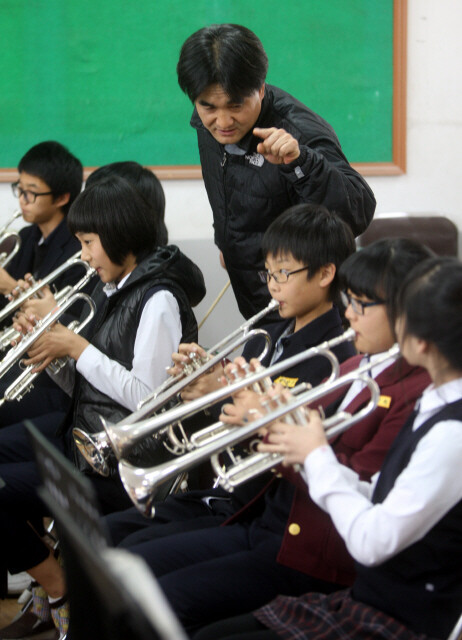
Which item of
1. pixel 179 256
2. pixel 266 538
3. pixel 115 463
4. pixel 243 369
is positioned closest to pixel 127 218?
pixel 179 256

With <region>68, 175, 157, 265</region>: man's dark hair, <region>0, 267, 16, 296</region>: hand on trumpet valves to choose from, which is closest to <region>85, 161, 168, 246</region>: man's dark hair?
<region>68, 175, 157, 265</region>: man's dark hair

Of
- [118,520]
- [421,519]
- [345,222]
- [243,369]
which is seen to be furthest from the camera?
[345,222]

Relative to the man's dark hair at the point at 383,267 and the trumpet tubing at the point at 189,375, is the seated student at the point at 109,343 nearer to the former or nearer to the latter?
the trumpet tubing at the point at 189,375

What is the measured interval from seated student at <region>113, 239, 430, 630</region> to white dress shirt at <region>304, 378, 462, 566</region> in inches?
7.3

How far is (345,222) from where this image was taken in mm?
1859

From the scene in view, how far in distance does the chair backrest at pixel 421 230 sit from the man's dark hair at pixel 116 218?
1.06 meters

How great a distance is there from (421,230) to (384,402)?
1.72m

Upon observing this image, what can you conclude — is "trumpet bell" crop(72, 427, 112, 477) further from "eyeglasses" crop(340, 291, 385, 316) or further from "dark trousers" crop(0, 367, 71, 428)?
"eyeglasses" crop(340, 291, 385, 316)

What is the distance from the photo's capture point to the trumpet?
2999mm

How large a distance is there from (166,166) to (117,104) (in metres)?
0.31

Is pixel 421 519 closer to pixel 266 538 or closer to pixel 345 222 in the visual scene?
pixel 266 538

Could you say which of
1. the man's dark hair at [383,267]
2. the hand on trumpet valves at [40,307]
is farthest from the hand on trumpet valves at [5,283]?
the man's dark hair at [383,267]

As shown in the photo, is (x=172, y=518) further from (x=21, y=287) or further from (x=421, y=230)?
(x=421, y=230)

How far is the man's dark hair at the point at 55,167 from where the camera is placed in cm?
287
